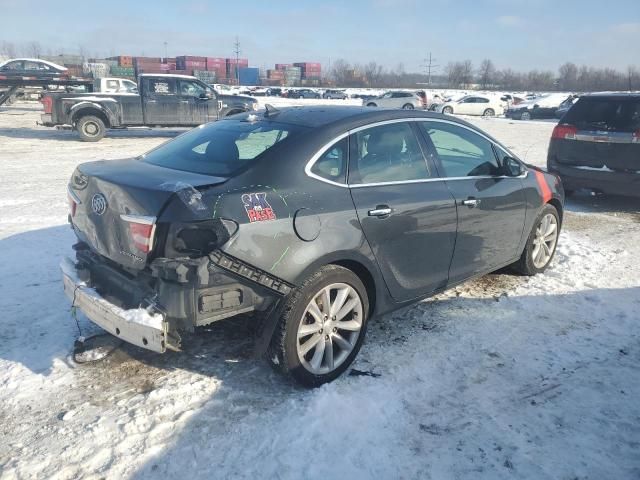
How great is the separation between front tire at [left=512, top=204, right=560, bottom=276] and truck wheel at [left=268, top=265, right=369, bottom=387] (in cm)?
230

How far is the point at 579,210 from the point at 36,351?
24.8 feet

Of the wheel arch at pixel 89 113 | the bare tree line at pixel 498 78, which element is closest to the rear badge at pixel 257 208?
the wheel arch at pixel 89 113

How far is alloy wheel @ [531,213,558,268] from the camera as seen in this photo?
5.21m

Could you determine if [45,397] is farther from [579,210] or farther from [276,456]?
[579,210]

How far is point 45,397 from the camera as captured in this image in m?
3.22

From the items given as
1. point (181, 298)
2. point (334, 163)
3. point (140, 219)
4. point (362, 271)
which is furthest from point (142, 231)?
point (362, 271)

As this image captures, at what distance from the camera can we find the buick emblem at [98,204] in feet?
10.5

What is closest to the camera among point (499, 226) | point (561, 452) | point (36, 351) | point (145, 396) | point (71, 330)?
point (561, 452)

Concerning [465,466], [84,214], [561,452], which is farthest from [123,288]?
[561,452]

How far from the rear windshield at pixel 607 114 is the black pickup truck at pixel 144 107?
1026cm

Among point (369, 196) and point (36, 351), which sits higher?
point (369, 196)

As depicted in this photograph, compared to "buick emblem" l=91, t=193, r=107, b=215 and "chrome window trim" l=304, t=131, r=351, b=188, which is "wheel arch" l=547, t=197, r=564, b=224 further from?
"buick emblem" l=91, t=193, r=107, b=215

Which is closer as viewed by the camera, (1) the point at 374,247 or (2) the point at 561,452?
(2) the point at 561,452

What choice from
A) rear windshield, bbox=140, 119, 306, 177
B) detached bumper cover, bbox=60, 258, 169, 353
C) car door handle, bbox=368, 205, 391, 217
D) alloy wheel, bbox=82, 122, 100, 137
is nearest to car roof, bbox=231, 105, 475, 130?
rear windshield, bbox=140, 119, 306, 177
